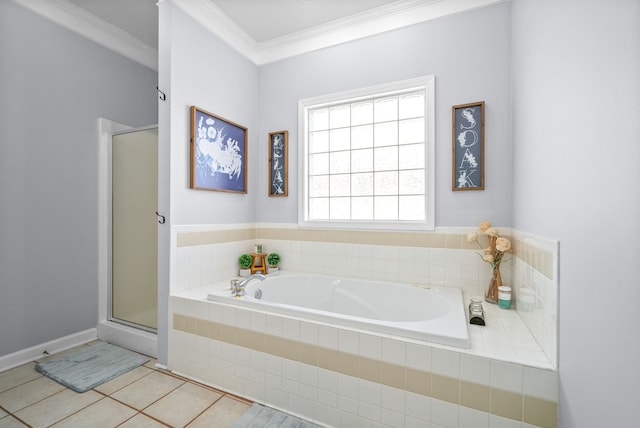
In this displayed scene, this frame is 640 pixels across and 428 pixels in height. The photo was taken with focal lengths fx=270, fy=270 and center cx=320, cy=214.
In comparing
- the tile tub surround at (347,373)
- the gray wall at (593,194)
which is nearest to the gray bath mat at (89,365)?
the tile tub surround at (347,373)

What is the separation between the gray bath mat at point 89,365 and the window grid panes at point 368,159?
1874 millimetres

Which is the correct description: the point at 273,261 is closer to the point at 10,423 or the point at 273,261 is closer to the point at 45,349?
the point at 10,423

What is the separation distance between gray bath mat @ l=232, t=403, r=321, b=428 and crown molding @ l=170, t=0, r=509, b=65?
284cm

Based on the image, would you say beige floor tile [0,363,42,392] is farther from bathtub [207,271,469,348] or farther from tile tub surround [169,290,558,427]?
A: bathtub [207,271,469,348]

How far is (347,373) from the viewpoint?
1382 mm

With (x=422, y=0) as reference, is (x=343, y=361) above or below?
below

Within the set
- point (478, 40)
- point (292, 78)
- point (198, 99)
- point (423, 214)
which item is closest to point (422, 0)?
point (478, 40)

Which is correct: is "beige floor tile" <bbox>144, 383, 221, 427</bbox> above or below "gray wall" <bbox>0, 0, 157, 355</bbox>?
below

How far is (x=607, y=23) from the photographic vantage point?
2.43 feet

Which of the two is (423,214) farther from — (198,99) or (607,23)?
(198,99)

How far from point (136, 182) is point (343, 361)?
229 cm

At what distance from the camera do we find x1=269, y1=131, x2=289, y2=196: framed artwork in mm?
2691

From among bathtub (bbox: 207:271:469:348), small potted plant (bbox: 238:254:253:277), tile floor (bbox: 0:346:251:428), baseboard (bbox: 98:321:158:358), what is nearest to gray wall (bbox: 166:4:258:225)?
small potted plant (bbox: 238:254:253:277)

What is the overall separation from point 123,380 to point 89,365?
1.35 feet
